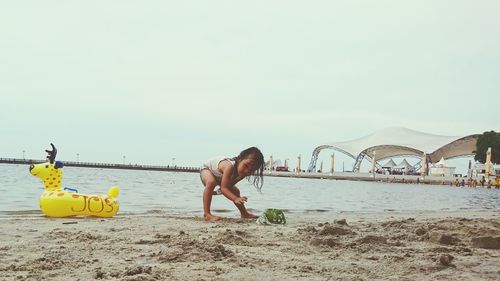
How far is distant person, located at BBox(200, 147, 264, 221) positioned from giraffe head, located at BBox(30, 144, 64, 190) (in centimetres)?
195

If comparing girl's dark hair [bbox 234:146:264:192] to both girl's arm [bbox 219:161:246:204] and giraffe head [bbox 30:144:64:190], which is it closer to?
girl's arm [bbox 219:161:246:204]

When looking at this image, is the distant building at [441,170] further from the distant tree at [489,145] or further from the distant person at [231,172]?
the distant person at [231,172]

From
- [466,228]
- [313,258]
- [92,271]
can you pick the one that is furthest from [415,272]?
[466,228]

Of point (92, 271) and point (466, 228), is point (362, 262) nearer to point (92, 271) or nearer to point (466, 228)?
point (92, 271)

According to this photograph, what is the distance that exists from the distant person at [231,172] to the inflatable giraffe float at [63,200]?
1295mm

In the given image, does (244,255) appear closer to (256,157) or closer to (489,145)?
(256,157)

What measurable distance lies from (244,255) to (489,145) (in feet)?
195

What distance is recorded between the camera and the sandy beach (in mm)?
2561

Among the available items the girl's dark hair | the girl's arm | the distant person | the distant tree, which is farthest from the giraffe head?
the distant tree

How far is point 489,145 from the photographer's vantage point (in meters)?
55.7

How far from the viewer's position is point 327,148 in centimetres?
8825

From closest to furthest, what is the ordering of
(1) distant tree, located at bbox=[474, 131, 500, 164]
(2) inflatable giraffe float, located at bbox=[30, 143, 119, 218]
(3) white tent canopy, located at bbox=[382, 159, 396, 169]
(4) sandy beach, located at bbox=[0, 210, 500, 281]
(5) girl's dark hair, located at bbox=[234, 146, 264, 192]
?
(4) sandy beach, located at bbox=[0, 210, 500, 281] → (5) girl's dark hair, located at bbox=[234, 146, 264, 192] → (2) inflatable giraffe float, located at bbox=[30, 143, 119, 218] → (1) distant tree, located at bbox=[474, 131, 500, 164] → (3) white tent canopy, located at bbox=[382, 159, 396, 169]

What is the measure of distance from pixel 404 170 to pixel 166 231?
243 feet

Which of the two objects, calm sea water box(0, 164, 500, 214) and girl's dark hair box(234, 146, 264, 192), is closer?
girl's dark hair box(234, 146, 264, 192)
